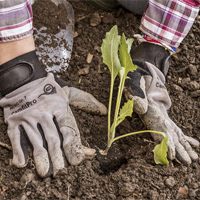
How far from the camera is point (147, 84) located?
164 cm

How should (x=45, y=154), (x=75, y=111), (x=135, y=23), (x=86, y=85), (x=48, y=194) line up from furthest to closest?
1. (x=135, y=23)
2. (x=86, y=85)
3. (x=75, y=111)
4. (x=45, y=154)
5. (x=48, y=194)

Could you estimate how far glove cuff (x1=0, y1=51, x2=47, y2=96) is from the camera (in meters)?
1.53

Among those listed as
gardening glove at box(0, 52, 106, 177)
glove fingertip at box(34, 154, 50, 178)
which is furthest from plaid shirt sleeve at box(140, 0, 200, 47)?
glove fingertip at box(34, 154, 50, 178)

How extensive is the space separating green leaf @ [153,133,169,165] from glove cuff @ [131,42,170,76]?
23.4 inches

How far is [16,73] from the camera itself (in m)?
1.54

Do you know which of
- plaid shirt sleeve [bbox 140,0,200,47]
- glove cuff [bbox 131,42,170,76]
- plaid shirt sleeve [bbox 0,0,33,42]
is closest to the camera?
plaid shirt sleeve [bbox 0,0,33,42]

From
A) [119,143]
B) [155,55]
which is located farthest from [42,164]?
[155,55]

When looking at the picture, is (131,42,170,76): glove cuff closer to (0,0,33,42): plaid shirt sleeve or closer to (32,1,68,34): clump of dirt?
(32,1,68,34): clump of dirt

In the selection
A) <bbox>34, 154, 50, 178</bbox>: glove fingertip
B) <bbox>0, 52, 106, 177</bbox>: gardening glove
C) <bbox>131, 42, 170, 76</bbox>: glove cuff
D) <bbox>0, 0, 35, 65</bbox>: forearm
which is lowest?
<bbox>34, 154, 50, 178</bbox>: glove fingertip

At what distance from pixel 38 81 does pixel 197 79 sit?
1062 mm

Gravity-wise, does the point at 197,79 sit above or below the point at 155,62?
below

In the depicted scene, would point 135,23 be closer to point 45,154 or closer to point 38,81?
point 38,81

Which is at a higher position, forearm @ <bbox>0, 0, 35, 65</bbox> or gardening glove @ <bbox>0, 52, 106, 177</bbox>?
forearm @ <bbox>0, 0, 35, 65</bbox>

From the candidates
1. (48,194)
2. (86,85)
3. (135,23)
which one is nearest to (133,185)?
(48,194)
